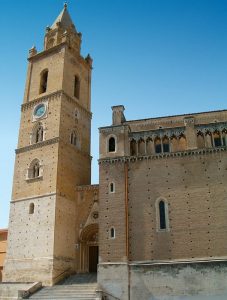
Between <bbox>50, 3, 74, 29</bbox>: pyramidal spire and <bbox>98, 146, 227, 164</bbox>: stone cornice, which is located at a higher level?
<bbox>50, 3, 74, 29</bbox>: pyramidal spire

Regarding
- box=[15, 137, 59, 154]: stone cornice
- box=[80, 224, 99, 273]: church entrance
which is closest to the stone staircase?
box=[80, 224, 99, 273]: church entrance

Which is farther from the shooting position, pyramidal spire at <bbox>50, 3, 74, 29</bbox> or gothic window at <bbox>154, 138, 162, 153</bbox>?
pyramidal spire at <bbox>50, 3, 74, 29</bbox>

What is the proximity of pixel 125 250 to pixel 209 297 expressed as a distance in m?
5.55

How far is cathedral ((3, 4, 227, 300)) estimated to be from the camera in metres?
21.6

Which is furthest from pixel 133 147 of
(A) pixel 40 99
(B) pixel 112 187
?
(A) pixel 40 99

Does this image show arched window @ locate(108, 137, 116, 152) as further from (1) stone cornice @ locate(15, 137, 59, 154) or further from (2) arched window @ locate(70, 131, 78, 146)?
(2) arched window @ locate(70, 131, 78, 146)

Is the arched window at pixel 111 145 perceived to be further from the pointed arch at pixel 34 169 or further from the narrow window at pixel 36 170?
the narrow window at pixel 36 170

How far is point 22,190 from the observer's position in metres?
28.8

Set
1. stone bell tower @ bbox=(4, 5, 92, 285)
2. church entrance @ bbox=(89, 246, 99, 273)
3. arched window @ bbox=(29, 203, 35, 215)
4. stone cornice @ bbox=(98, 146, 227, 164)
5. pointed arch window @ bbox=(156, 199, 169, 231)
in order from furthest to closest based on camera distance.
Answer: church entrance @ bbox=(89, 246, 99, 273)
arched window @ bbox=(29, 203, 35, 215)
stone bell tower @ bbox=(4, 5, 92, 285)
stone cornice @ bbox=(98, 146, 227, 164)
pointed arch window @ bbox=(156, 199, 169, 231)

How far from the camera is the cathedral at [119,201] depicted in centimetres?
2162

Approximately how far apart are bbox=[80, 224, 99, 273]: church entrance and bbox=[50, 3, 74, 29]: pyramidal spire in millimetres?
20887

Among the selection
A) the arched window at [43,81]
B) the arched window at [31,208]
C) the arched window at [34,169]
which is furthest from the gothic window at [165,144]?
the arched window at [43,81]

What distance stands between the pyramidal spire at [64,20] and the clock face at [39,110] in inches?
383

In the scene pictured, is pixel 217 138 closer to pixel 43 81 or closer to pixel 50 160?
pixel 50 160
